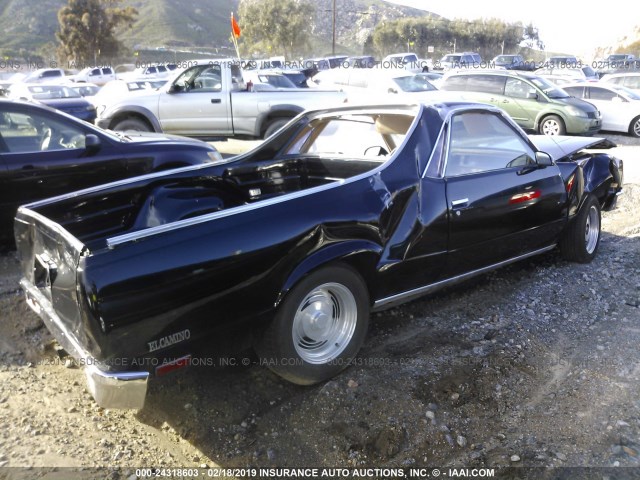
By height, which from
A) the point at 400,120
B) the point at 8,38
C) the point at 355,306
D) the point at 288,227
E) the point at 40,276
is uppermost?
the point at 8,38

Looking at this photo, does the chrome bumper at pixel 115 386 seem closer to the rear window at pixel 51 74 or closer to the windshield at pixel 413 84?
the windshield at pixel 413 84

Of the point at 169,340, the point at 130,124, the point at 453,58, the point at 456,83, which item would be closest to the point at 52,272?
the point at 169,340

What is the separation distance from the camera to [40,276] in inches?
121

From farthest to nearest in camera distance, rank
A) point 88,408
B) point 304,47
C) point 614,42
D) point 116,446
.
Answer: point 614,42, point 304,47, point 88,408, point 116,446

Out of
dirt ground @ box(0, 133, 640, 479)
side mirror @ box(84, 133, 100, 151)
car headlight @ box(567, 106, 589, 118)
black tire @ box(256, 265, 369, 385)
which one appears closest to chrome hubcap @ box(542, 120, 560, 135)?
car headlight @ box(567, 106, 589, 118)

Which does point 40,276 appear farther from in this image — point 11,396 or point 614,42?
point 614,42

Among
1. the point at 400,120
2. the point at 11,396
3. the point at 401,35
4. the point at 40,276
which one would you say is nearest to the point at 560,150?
the point at 400,120

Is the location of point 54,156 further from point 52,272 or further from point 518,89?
point 518,89

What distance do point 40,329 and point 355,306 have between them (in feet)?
7.67

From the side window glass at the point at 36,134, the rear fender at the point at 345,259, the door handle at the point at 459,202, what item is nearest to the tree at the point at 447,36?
the side window glass at the point at 36,134

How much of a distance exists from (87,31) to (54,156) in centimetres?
5369

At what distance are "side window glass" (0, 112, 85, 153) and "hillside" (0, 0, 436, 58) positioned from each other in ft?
217

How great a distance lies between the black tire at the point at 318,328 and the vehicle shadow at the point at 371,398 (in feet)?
0.52

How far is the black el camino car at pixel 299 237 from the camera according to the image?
8.07 ft
